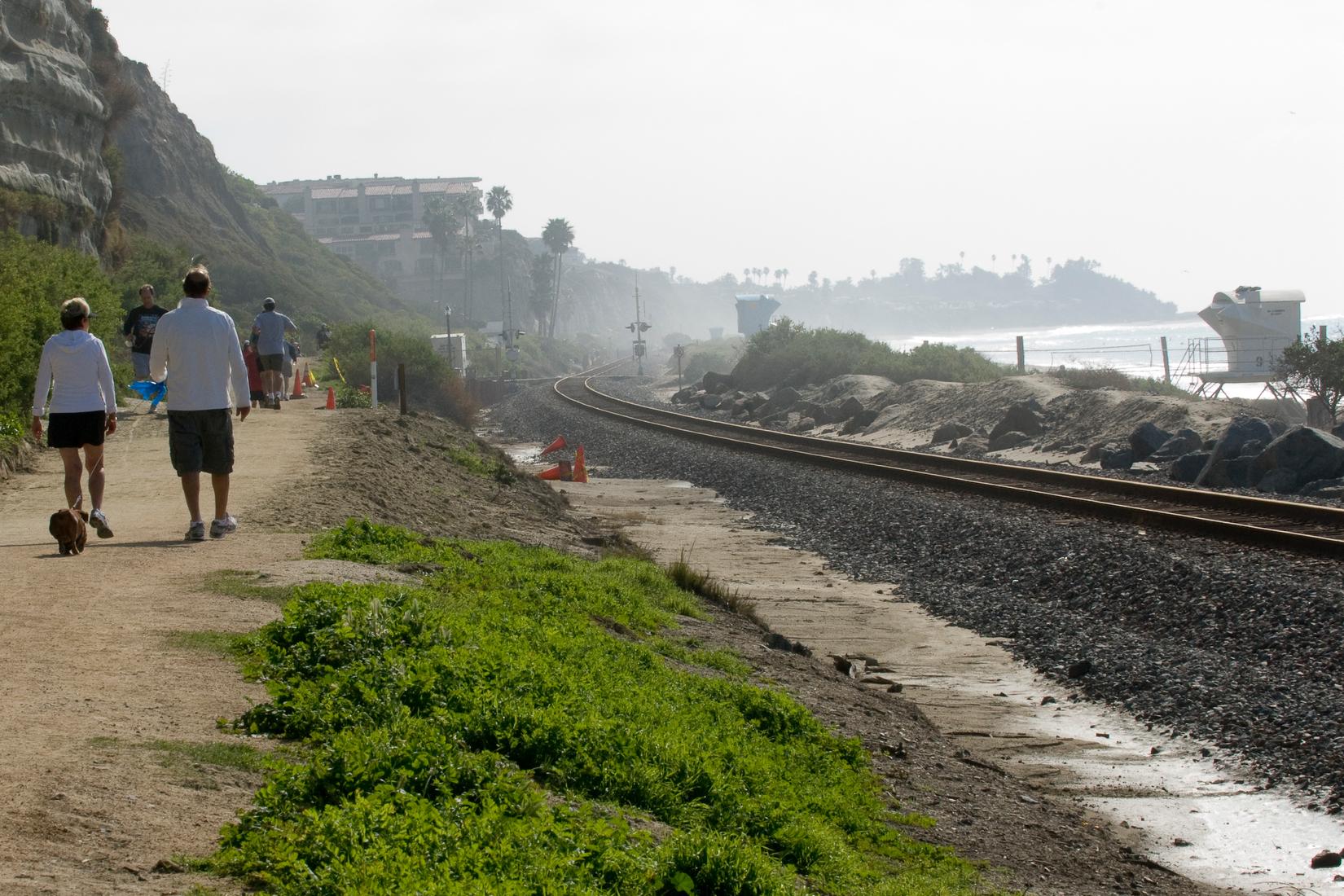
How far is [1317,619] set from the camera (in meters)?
10.3

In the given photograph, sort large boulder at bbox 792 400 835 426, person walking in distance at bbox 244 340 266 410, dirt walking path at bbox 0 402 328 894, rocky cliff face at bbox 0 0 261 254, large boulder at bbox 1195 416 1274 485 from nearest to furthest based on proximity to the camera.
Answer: dirt walking path at bbox 0 402 328 894
large boulder at bbox 1195 416 1274 485
person walking in distance at bbox 244 340 266 410
rocky cliff face at bbox 0 0 261 254
large boulder at bbox 792 400 835 426

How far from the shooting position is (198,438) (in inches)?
406

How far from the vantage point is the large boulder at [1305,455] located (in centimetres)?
1895

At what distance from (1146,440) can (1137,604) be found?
12595 mm

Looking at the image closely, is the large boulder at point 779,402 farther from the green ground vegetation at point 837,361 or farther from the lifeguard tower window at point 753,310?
the lifeguard tower window at point 753,310

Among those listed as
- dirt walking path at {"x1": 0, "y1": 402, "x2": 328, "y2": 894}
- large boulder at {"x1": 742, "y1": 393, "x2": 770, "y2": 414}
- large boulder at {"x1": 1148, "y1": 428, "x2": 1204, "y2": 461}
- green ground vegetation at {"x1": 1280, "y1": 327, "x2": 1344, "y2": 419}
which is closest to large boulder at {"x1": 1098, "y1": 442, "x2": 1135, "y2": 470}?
large boulder at {"x1": 1148, "y1": 428, "x2": 1204, "y2": 461}

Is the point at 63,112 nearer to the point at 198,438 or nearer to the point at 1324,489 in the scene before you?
the point at 198,438

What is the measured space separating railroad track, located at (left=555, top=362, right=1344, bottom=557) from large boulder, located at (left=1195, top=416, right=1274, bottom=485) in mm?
1733

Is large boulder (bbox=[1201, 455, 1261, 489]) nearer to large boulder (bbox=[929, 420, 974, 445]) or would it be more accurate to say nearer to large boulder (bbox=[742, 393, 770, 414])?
large boulder (bbox=[929, 420, 974, 445])

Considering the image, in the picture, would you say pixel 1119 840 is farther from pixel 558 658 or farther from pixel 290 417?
pixel 290 417

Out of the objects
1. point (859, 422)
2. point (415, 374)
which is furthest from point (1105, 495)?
point (415, 374)

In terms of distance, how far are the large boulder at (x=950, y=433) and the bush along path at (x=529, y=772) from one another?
21937mm

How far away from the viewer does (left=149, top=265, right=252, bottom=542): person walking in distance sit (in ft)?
33.4

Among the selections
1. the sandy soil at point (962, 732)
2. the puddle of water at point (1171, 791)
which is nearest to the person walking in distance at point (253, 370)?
the sandy soil at point (962, 732)
